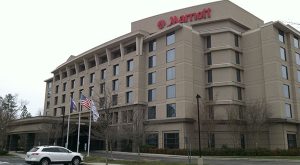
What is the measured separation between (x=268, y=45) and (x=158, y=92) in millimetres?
19754

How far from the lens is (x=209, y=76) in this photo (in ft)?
192

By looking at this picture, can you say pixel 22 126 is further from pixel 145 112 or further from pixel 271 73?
pixel 271 73

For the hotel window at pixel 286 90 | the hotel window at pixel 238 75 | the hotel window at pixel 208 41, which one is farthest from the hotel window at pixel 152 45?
the hotel window at pixel 286 90

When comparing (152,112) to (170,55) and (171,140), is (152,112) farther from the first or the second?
(170,55)

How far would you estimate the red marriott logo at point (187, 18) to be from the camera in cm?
6069

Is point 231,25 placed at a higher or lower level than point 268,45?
higher

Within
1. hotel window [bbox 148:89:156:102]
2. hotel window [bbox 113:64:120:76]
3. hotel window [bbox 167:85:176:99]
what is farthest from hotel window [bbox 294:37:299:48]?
hotel window [bbox 113:64:120:76]

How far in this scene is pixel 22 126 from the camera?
6756 centimetres

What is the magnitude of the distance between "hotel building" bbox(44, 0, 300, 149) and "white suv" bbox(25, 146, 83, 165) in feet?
69.4

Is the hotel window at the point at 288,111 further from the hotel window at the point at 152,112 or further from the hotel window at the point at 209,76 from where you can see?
the hotel window at the point at 152,112

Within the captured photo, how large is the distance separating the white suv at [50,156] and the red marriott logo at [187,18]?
1520 inches

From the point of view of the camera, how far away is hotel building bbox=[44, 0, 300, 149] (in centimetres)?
5325

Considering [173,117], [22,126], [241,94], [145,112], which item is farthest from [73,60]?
[241,94]

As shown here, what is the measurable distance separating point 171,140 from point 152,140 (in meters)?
4.36
